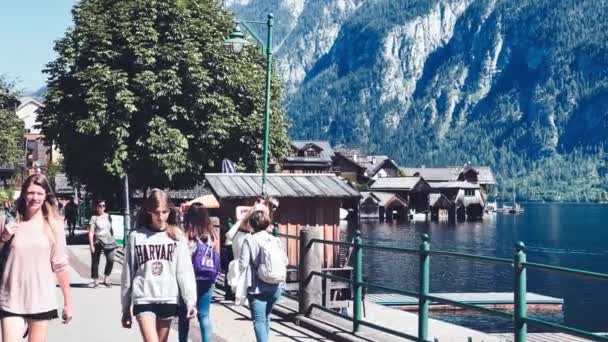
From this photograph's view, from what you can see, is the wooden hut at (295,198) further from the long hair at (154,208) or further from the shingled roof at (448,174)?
the shingled roof at (448,174)

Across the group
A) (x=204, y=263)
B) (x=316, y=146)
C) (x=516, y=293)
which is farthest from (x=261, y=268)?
(x=316, y=146)

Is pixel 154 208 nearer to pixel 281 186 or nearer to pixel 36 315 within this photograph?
pixel 36 315

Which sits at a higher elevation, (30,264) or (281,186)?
(281,186)

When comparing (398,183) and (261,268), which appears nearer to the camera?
(261,268)

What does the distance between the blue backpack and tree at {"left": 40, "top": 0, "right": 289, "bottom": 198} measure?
91.3ft

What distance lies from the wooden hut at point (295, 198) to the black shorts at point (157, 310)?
1149 cm

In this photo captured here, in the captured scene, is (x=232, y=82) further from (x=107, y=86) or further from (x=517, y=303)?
(x=517, y=303)

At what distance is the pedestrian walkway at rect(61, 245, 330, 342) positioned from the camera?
12.6 metres

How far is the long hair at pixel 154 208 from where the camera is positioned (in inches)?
311

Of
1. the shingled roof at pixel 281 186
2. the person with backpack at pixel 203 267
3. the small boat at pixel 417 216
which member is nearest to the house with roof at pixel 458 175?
the small boat at pixel 417 216

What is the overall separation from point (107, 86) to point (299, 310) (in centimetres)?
2539

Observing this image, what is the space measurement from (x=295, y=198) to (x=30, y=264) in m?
13.3

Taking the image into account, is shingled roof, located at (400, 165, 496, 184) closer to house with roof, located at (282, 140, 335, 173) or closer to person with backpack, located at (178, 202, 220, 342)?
house with roof, located at (282, 140, 335, 173)

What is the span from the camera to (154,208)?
26.0 ft
